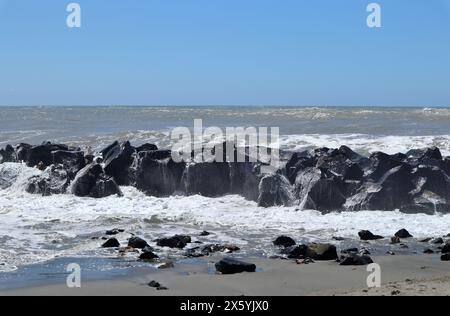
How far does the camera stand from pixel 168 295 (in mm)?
8797

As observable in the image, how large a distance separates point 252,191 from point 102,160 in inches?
233

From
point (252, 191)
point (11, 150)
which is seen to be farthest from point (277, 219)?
point (11, 150)

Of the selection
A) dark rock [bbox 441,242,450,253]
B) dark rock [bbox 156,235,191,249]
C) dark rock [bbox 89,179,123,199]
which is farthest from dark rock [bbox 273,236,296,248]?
dark rock [bbox 89,179,123,199]

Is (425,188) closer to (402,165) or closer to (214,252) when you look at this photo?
(402,165)

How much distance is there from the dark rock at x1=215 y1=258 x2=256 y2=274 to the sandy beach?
Result: 15 centimetres

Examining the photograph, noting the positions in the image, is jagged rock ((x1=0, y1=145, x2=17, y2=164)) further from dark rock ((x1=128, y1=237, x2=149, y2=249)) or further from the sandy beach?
the sandy beach

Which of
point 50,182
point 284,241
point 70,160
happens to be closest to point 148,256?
point 284,241

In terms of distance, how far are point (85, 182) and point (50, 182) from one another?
1.39 meters

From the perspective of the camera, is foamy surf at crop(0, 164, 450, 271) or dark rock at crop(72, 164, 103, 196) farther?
dark rock at crop(72, 164, 103, 196)

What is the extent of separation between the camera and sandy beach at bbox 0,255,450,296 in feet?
29.1

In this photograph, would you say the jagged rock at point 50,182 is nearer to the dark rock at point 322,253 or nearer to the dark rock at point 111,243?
the dark rock at point 111,243

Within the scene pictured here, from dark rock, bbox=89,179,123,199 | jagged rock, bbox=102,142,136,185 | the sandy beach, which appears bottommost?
the sandy beach

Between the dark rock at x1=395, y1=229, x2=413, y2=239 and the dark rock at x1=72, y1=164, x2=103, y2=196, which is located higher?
the dark rock at x1=72, y1=164, x2=103, y2=196

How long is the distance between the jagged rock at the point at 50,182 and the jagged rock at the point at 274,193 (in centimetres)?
627
